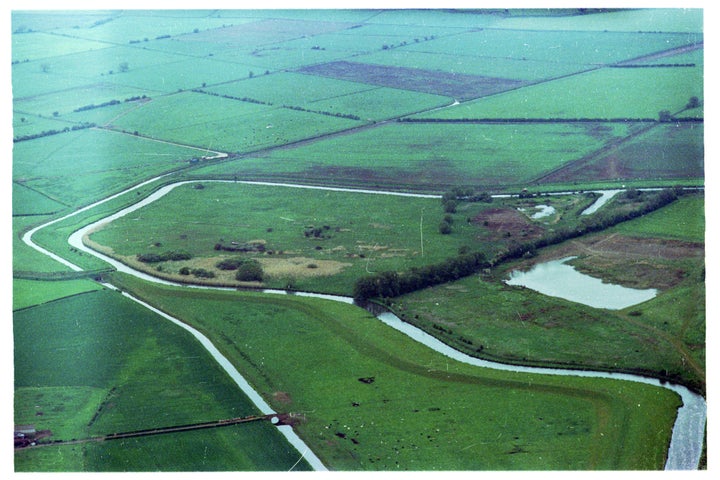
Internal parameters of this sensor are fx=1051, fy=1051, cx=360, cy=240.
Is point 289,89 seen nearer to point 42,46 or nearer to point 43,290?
point 42,46

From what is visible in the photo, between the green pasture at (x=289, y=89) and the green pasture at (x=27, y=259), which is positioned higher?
the green pasture at (x=289, y=89)

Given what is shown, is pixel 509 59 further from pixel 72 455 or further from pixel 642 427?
pixel 72 455

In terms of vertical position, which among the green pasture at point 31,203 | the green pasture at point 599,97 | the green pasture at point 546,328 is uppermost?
the green pasture at point 599,97

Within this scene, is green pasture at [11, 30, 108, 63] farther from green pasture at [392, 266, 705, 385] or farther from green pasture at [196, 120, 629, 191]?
green pasture at [392, 266, 705, 385]

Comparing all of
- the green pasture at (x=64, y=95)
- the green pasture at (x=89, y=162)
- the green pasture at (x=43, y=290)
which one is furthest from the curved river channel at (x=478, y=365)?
the green pasture at (x=64, y=95)

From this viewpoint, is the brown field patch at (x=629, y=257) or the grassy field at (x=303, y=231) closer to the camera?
the brown field patch at (x=629, y=257)

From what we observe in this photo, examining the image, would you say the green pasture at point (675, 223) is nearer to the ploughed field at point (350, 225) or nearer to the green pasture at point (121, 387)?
the ploughed field at point (350, 225)

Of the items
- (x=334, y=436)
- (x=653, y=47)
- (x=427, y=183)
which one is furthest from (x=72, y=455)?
(x=653, y=47)

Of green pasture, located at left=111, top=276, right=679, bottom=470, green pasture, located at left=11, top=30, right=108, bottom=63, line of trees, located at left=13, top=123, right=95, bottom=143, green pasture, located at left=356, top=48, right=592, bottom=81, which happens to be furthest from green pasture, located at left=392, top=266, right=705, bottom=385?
green pasture, located at left=11, top=30, right=108, bottom=63

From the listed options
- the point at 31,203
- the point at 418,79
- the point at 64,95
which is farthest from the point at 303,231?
the point at 64,95
